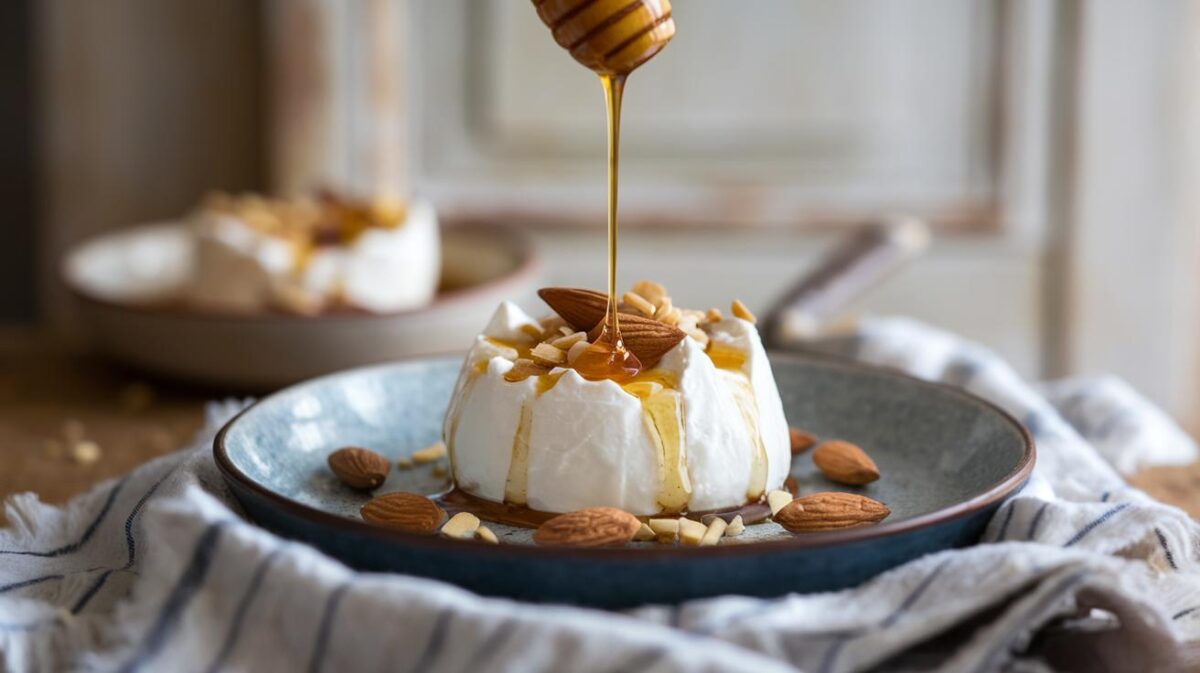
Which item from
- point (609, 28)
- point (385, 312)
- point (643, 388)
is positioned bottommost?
point (385, 312)

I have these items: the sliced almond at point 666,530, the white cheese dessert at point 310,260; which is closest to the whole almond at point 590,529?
the sliced almond at point 666,530

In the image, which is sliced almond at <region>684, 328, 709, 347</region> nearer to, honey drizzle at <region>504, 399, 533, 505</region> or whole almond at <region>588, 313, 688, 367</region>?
whole almond at <region>588, 313, 688, 367</region>

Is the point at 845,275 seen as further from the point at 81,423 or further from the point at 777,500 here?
the point at 81,423

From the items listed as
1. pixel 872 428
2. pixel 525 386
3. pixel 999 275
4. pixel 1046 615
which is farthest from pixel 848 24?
pixel 1046 615

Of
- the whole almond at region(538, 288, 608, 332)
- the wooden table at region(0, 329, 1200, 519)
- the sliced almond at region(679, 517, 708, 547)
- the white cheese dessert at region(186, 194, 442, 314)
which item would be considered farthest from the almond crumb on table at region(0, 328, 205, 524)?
the sliced almond at region(679, 517, 708, 547)

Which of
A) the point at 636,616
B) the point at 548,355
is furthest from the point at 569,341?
the point at 636,616

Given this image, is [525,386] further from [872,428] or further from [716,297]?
[716,297]

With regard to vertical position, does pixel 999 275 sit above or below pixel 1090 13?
below

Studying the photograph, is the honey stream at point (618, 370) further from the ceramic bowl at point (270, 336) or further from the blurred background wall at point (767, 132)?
the blurred background wall at point (767, 132)
